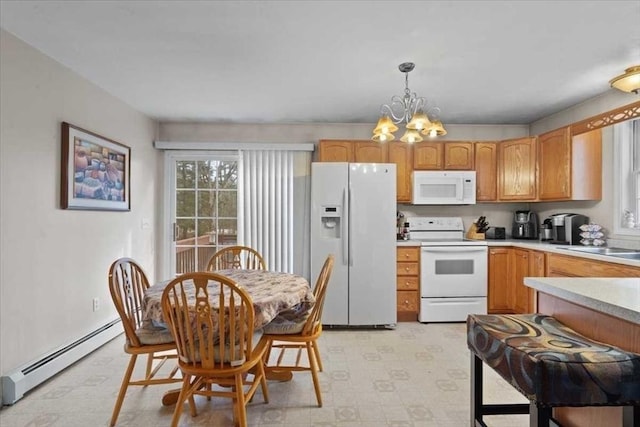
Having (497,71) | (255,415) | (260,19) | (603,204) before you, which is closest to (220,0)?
(260,19)

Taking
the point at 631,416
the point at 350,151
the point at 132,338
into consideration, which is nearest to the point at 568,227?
the point at 350,151

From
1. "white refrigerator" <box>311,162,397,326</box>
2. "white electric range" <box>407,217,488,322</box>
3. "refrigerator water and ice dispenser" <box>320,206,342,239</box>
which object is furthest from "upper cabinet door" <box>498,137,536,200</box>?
"refrigerator water and ice dispenser" <box>320,206,342,239</box>

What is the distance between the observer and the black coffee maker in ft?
13.6

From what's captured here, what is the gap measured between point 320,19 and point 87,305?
287 centimetres

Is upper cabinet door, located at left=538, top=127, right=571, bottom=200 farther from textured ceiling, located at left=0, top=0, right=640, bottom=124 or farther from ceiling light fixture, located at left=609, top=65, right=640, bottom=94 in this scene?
ceiling light fixture, located at left=609, top=65, right=640, bottom=94

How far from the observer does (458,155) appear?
405cm

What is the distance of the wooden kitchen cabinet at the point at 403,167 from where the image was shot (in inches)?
159

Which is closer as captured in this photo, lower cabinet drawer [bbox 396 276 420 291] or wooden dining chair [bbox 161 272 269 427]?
wooden dining chair [bbox 161 272 269 427]

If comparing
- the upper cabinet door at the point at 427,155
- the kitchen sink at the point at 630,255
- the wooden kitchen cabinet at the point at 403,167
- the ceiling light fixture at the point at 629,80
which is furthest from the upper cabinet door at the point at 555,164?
the wooden kitchen cabinet at the point at 403,167

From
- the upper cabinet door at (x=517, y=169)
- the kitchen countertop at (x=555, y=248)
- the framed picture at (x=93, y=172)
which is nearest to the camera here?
the kitchen countertop at (x=555, y=248)

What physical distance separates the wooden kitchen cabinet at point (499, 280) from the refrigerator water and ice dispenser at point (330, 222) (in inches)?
68.0

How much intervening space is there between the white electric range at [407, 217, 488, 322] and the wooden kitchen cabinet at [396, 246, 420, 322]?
0.06 meters

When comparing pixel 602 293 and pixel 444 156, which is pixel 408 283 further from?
pixel 602 293

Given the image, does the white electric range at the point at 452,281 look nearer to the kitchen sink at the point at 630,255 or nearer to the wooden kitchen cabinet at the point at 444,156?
the wooden kitchen cabinet at the point at 444,156
